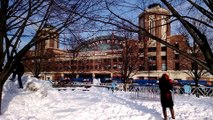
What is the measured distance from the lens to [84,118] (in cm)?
1201

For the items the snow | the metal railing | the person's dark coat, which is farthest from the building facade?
the metal railing

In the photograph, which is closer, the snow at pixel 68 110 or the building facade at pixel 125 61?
the snow at pixel 68 110

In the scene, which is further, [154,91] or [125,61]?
[125,61]

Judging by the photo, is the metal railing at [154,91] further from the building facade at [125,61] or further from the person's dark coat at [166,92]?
the person's dark coat at [166,92]

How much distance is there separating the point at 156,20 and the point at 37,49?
56.8ft

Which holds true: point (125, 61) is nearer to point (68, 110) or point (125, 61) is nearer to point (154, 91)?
point (154, 91)

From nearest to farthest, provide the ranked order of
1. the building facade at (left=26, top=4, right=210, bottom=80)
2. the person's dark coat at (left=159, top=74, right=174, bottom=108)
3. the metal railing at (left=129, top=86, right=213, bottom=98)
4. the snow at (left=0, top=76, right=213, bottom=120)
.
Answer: the person's dark coat at (left=159, top=74, right=174, bottom=108) → the snow at (left=0, top=76, right=213, bottom=120) → the metal railing at (left=129, top=86, right=213, bottom=98) → the building facade at (left=26, top=4, right=210, bottom=80)

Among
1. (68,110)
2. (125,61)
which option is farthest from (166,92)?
(125,61)

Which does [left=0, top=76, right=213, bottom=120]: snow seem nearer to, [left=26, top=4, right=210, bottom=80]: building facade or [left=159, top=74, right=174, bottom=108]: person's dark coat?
[left=159, top=74, right=174, bottom=108]: person's dark coat

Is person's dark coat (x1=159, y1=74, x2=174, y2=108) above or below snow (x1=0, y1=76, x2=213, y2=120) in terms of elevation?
above

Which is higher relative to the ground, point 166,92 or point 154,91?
point 166,92

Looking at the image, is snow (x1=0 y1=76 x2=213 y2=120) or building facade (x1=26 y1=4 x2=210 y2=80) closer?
snow (x1=0 y1=76 x2=213 y2=120)

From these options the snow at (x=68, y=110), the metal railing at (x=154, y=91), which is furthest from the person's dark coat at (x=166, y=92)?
the metal railing at (x=154, y=91)

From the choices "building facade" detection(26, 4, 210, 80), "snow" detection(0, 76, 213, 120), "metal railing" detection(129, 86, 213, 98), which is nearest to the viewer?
"snow" detection(0, 76, 213, 120)
